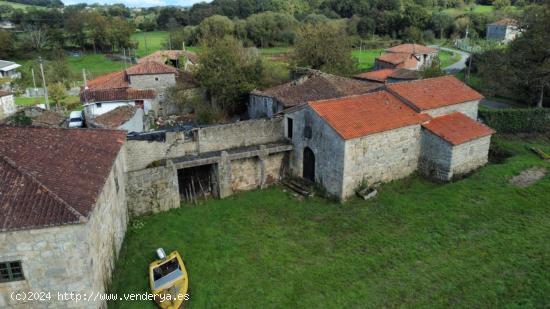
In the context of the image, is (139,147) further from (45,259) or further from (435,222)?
(435,222)

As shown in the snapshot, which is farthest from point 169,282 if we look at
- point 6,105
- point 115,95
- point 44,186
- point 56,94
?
point 56,94

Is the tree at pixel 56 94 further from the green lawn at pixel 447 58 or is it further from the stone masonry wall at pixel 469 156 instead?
the green lawn at pixel 447 58

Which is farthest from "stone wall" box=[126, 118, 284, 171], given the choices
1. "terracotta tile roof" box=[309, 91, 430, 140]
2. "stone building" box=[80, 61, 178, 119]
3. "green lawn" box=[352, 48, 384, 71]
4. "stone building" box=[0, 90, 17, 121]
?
"green lawn" box=[352, 48, 384, 71]

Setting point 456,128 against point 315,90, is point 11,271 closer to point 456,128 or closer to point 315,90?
point 456,128

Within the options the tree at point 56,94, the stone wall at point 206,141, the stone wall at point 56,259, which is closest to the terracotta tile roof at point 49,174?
the stone wall at point 56,259

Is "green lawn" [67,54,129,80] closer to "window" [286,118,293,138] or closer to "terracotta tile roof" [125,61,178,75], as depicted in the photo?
"terracotta tile roof" [125,61,178,75]
